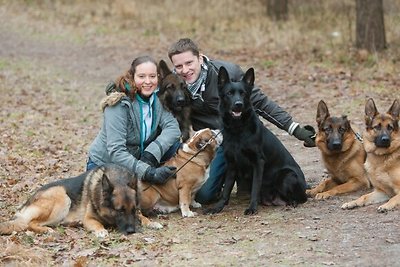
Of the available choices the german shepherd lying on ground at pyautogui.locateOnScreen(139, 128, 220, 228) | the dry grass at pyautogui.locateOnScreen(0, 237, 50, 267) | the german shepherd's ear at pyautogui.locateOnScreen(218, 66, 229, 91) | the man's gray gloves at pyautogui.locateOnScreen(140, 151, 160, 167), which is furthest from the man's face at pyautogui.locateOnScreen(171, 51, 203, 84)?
the dry grass at pyautogui.locateOnScreen(0, 237, 50, 267)

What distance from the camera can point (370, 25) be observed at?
1513cm

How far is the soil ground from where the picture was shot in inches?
214

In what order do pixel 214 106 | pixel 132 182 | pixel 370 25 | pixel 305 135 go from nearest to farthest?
pixel 132 182 → pixel 305 135 → pixel 214 106 → pixel 370 25

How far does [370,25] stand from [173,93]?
9.23 metres

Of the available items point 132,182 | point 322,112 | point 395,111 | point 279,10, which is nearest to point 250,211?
point 132,182

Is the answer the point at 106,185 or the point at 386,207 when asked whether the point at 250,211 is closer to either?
the point at 386,207

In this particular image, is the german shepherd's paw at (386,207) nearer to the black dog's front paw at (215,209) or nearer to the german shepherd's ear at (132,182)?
the black dog's front paw at (215,209)

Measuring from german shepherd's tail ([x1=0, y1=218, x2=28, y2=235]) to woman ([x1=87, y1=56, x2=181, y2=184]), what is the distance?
1.17m

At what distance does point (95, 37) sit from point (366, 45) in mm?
10214

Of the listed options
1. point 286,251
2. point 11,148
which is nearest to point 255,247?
point 286,251

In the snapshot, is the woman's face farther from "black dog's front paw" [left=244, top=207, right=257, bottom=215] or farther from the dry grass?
the dry grass

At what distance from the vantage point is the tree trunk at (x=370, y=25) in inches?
587

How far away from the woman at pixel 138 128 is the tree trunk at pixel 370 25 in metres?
9.16

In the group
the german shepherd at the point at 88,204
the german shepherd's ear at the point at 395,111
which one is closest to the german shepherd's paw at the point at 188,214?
the german shepherd at the point at 88,204
